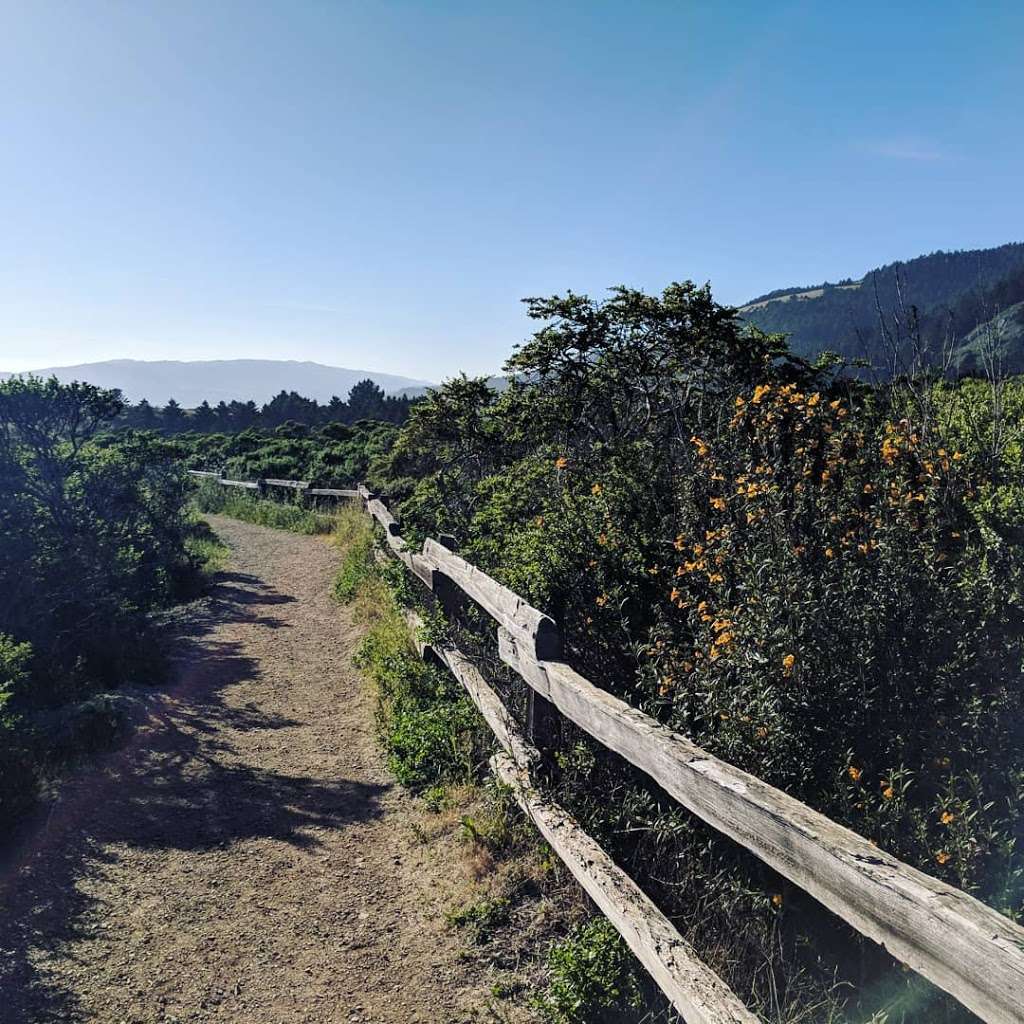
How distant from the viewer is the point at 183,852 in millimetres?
4359

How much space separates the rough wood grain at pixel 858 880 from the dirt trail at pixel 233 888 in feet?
4.83

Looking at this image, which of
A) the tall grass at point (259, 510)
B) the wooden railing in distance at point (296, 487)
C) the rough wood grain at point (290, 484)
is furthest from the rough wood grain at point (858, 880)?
the rough wood grain at point (290, 484)

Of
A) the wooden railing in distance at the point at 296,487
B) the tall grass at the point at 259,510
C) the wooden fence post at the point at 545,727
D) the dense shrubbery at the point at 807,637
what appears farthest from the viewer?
the wooden railing in distance at the point at 296,487

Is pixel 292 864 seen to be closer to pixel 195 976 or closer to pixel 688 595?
pixel 195 976

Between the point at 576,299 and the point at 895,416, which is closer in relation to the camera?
the point at 895,416

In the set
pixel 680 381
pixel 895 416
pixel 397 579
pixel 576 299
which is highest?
pixel 576 299

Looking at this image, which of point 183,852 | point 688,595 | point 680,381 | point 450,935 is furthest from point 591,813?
point 680,381

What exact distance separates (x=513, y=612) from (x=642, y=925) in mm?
1789

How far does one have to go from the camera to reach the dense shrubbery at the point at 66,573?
5461mm

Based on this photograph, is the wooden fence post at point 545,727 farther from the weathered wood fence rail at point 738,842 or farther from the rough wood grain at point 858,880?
the rough wood grain at point 858,880

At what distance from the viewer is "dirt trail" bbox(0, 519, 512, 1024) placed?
10.6 ft

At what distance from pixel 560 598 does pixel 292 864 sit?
219 centimetres

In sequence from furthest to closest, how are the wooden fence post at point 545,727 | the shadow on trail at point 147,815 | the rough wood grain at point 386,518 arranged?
the rough wood grain at point 386,518, the wooden fence post at point 545,727, the shadow on trail at point 147,815

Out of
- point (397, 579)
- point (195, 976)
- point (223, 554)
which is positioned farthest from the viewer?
point (223, 554)
